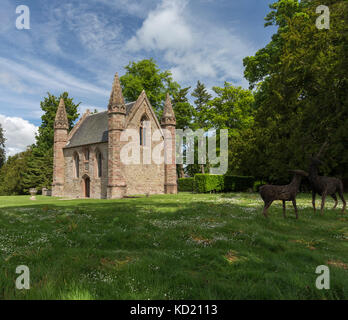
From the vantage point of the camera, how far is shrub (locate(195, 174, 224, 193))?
32406 mm

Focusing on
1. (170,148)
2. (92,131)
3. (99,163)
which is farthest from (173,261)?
(92,131)

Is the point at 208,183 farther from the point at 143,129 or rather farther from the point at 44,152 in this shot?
the point at 44,152

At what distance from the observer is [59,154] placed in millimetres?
38812

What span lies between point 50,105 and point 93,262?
5680 centimetres

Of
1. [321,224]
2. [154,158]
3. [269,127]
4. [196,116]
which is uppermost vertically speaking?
[196,116]

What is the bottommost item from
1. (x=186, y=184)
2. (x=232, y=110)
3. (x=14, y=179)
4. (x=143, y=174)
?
(x=186, y=184)

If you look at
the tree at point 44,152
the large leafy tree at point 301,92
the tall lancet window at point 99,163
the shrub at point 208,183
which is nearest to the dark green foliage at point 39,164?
the tree at point 44,152

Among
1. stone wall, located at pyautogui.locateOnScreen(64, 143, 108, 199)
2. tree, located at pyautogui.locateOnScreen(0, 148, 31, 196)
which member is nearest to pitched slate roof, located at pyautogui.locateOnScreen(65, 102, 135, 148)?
stone wall, located at pyautogui.locateOnScreen(64, 143, 108, 199)

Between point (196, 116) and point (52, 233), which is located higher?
point (196, 116)

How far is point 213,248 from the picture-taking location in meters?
5.95

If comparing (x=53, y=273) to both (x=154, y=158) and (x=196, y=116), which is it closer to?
(x=154, y=158)

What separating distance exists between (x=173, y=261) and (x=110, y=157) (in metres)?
25.4

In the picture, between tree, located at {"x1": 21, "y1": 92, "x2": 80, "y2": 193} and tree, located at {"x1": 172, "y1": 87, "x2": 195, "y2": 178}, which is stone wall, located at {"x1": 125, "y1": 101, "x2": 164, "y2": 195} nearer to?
tree, located at {"x1": 172, "y1": 87, "x2": 195, "y2": 178}
